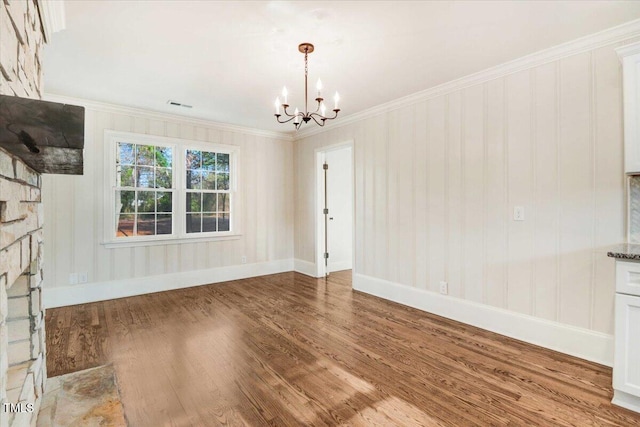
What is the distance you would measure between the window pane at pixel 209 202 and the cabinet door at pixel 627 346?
4.80 meters

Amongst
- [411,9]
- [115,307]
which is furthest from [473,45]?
[115,307]

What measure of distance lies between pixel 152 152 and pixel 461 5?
→ 164 inches

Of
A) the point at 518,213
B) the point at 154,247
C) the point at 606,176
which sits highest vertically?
the point at 606,176

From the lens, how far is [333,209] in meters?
5.69

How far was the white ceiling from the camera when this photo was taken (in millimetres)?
2123

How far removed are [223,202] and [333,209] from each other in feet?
6.34

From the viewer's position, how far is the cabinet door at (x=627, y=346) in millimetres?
1860

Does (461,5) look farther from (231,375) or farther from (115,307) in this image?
(115,307)

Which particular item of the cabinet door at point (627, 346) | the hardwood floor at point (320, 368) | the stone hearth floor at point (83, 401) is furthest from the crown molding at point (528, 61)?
the stone hearth floor at point (83, 401)

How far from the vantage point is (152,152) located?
4.48 metres

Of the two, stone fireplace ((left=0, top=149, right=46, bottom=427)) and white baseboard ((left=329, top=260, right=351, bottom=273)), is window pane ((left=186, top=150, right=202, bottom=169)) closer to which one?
white baseboard ((left=329, top=260, right=351, bottom=273))

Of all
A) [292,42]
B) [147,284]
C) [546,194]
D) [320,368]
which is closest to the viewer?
[320,368]

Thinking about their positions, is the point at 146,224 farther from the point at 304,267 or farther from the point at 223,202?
the point at 304,267

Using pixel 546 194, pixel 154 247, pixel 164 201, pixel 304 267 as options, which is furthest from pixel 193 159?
pixel 546 194
